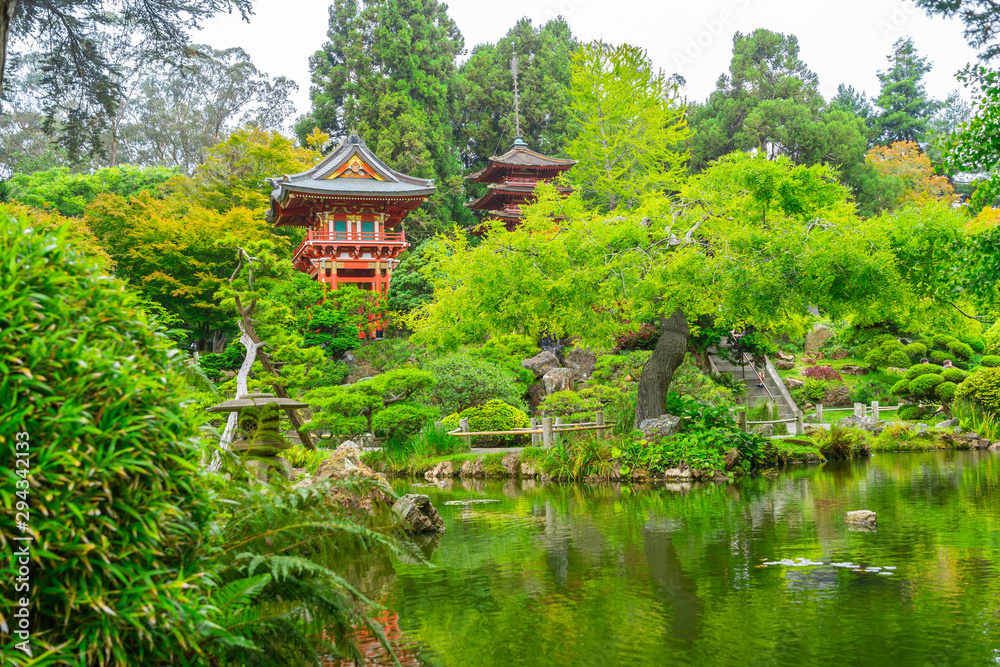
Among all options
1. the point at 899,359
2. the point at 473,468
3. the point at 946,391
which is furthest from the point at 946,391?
the point at 473,468

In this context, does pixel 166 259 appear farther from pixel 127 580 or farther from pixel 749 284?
pixel 127 580

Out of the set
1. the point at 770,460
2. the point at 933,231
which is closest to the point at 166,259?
→ the point at 770,460

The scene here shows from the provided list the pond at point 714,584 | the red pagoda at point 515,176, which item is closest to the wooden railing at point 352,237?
the red pagoda at point 515,176

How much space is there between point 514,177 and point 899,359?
16.3 metres

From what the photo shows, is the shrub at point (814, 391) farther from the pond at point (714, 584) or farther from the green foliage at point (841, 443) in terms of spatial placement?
the pond at point (714, 584)

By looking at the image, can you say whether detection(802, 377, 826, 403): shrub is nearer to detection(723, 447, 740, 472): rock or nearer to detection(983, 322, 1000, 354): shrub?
detection(983, 322, 1000, 354): shrub

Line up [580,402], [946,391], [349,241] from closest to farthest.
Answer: [580,402] < [946,391] < [349,241]

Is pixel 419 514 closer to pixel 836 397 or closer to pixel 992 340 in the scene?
pixel 836 397

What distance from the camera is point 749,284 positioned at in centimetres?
958

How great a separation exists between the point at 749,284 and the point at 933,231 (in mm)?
2217

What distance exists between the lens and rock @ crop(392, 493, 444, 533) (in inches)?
301

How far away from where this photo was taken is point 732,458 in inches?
466

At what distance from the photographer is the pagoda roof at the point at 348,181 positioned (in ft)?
84.1

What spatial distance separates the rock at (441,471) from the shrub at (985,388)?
36.4ft
